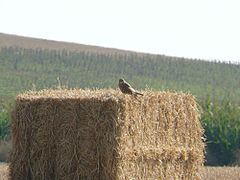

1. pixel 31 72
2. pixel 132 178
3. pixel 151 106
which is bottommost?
pixel 132 178

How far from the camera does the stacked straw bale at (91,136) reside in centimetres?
1202

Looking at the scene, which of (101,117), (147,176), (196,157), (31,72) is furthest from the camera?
(31,72)

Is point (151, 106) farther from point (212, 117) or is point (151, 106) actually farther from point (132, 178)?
point (212, 117)

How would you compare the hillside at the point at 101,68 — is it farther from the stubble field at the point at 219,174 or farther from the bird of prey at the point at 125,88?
the bird of prey at the point at 125,88

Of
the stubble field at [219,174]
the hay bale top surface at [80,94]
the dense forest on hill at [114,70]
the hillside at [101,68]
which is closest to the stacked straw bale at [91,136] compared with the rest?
the hay bale top surface at [80,94]

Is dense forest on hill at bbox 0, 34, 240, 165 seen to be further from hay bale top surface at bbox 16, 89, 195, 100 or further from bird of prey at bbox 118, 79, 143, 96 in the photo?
bird of prey at bbox 118, 79, 143, 96

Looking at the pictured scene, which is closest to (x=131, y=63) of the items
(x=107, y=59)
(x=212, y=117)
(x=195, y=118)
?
(x=107, y=59)

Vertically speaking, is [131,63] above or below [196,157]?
above

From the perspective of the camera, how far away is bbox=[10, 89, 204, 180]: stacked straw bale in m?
12.0

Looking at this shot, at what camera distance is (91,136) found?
12133mm

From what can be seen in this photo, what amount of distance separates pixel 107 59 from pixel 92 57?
0.98 m

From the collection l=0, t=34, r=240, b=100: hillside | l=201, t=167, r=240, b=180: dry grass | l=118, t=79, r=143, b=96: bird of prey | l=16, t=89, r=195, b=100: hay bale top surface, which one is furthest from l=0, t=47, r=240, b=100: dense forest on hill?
l=118, t=79, r=143, b=96: bird of prey

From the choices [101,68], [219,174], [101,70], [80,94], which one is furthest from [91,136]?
[101,68]

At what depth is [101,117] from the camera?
12039mm
